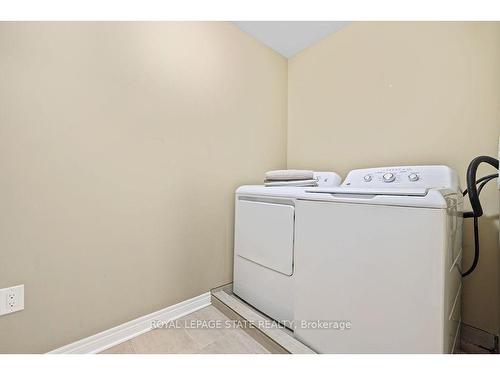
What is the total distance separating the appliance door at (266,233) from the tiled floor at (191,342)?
0.39 metres

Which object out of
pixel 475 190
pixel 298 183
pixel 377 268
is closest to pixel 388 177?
pixel 475 190

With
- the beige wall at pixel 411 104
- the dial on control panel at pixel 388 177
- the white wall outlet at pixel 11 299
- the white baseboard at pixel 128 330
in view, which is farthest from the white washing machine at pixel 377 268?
the white wall outlet at pixel 11 299

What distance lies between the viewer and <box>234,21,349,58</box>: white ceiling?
1.69 m

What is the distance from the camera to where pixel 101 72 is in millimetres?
1116

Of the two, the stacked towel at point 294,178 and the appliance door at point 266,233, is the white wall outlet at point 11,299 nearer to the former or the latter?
the appliance door at point 266,233

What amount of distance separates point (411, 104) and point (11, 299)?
2230 millimetres

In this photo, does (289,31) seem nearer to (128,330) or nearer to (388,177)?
(388,177)

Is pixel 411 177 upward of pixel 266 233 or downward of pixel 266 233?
upward

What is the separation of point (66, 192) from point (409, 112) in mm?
1918

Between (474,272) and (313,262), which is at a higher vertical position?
(313,262)

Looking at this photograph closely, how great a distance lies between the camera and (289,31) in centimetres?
178

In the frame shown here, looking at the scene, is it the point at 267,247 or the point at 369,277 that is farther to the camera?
the point at 267,247
